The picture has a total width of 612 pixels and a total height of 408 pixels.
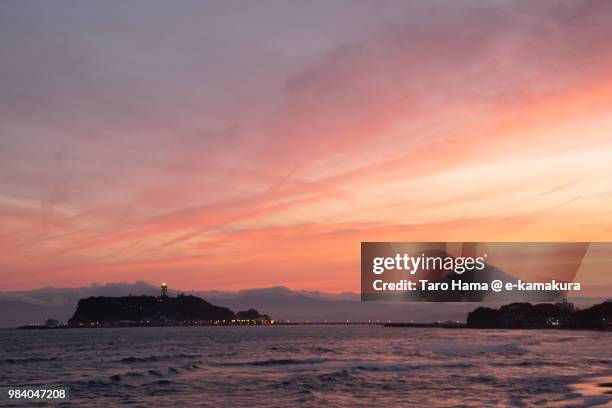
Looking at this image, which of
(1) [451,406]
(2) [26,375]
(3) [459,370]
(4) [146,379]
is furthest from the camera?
(2) [26,375]

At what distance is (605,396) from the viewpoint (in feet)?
129

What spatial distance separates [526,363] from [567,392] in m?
24.6

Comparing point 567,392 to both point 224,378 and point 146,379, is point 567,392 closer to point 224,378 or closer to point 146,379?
point 224,378

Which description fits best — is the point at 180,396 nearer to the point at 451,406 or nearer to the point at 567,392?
the point at 451,406

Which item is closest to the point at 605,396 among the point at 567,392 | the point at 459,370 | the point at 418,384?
the point at 567,392

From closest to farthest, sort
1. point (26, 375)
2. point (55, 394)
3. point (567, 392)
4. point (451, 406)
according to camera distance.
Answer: point (451, 406) → point (567, 392) → point (55, 394) → point (26, 375)

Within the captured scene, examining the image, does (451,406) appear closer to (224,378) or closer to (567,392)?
(567,392)

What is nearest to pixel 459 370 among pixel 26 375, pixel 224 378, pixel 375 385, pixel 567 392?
pixel 375 385

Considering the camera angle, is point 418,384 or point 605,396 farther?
point 418,384

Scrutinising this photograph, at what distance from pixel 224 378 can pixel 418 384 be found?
17.8 meters

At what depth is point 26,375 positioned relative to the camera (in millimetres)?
64250

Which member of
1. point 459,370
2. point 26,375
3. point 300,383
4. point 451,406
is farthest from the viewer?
point 26,375

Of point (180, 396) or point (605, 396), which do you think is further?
point (180, 396)

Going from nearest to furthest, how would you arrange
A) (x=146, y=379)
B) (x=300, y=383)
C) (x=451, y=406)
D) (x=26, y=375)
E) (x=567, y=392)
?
(x=451, y=406), (x=567, y=392), (x=300, y=383), (x=146, y=379), (x=26, y=375)
